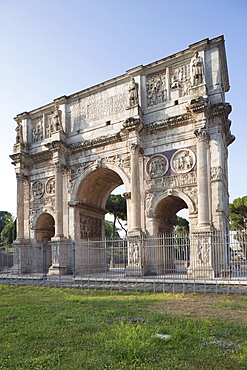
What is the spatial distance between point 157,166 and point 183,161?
149 centimetres

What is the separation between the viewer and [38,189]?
20859 millimetres

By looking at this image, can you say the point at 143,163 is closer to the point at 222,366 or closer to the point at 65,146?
the point at 65,146

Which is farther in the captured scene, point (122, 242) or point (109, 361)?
point (122, 242)

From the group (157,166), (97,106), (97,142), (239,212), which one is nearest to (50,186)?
(97,142)

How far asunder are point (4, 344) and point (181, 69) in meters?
15.7

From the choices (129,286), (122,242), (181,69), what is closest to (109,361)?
(129,286)

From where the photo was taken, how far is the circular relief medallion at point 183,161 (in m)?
15.8

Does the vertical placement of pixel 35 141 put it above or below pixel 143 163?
above

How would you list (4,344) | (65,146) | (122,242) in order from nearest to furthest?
(4,344), (122,242), (65,146)

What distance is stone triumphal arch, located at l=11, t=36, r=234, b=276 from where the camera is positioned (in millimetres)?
15195

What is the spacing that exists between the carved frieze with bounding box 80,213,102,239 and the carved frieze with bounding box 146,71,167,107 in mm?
8170

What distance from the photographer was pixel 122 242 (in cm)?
1541

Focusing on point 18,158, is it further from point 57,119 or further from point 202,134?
point 202,134

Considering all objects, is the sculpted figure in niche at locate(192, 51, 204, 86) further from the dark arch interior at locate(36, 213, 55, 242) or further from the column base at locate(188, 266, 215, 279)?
the dark arch interior at locate(36, 213, 55, 242)
